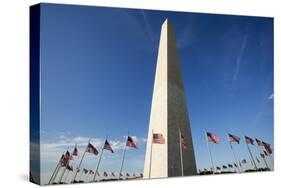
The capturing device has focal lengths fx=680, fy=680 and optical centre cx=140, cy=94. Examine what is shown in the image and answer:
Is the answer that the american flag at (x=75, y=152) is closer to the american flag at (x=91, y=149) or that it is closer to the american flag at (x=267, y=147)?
the american flag at (x=91, y=149)

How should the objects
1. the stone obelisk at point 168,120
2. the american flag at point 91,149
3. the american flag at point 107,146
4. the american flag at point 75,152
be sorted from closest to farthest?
the american flag at point 75,152
the american flag at point 91,149
the american flag at point 107,146
the stone obelisk at point 168,120

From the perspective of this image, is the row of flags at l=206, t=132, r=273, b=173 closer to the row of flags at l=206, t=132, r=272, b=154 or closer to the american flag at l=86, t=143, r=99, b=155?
the row of flags at l=206, t=132, r=272, b=154

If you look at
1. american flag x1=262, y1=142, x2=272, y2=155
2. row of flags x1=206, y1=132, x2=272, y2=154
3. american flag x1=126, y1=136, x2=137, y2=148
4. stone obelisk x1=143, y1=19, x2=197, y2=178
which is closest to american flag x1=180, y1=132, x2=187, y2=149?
stone obelisk x1=143, y1=19, x2=197, y2=178

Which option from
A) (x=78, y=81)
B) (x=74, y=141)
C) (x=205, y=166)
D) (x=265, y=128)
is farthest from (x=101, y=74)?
(x=265, y=128)

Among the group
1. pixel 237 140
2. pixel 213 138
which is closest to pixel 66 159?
pixel 213 138

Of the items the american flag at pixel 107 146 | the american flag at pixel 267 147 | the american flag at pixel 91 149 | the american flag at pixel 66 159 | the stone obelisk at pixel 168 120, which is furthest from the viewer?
the american flag at pixel 267 147

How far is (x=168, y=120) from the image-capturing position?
1791cm

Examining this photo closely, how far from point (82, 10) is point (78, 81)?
1744mm

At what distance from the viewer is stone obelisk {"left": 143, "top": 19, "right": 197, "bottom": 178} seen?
17.6 meters

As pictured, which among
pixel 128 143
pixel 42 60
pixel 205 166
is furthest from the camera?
pixel 205 166

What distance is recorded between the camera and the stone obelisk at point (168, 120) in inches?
693

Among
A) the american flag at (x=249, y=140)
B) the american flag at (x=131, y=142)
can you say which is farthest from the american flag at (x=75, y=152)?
the american flag at (x=249, y=140)

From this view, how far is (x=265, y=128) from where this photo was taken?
1944 centimetres

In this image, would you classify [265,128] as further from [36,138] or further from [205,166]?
[36,138]
